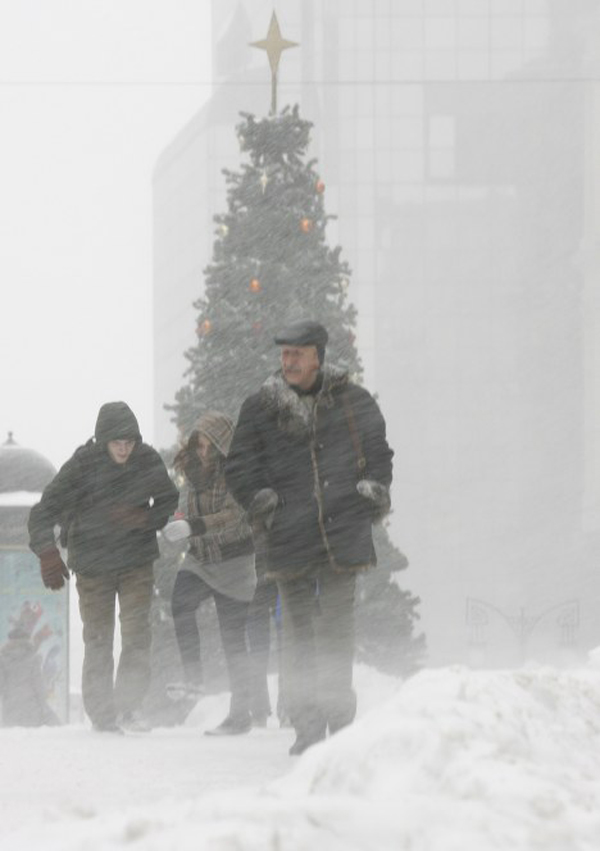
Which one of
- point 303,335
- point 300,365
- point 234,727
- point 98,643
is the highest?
point 303,335

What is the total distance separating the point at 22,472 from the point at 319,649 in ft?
33.7

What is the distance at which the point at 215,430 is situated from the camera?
8.58 metres

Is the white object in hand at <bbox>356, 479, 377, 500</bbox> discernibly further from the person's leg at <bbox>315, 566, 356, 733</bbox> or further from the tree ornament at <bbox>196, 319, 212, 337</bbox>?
the tree ornament at <bbox>196, 319, 212, 337</bbox>

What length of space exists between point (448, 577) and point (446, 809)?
88.0m

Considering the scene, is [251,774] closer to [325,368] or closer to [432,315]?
[325,368]

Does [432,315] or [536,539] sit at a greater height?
[432,315]

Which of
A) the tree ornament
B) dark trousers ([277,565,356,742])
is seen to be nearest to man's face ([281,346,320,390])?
dark trousers ([277,565,356,742])

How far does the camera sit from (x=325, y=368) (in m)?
6.71

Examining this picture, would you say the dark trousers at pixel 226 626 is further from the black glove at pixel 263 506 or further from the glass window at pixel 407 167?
the glass window at pixel 407 167

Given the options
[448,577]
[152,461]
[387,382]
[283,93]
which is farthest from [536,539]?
[152,461]

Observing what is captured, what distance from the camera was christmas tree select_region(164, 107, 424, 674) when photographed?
17250mm

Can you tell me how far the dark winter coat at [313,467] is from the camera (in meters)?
6.62

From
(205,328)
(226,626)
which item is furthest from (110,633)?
(205,328)

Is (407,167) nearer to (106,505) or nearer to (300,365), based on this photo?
(106,505)
